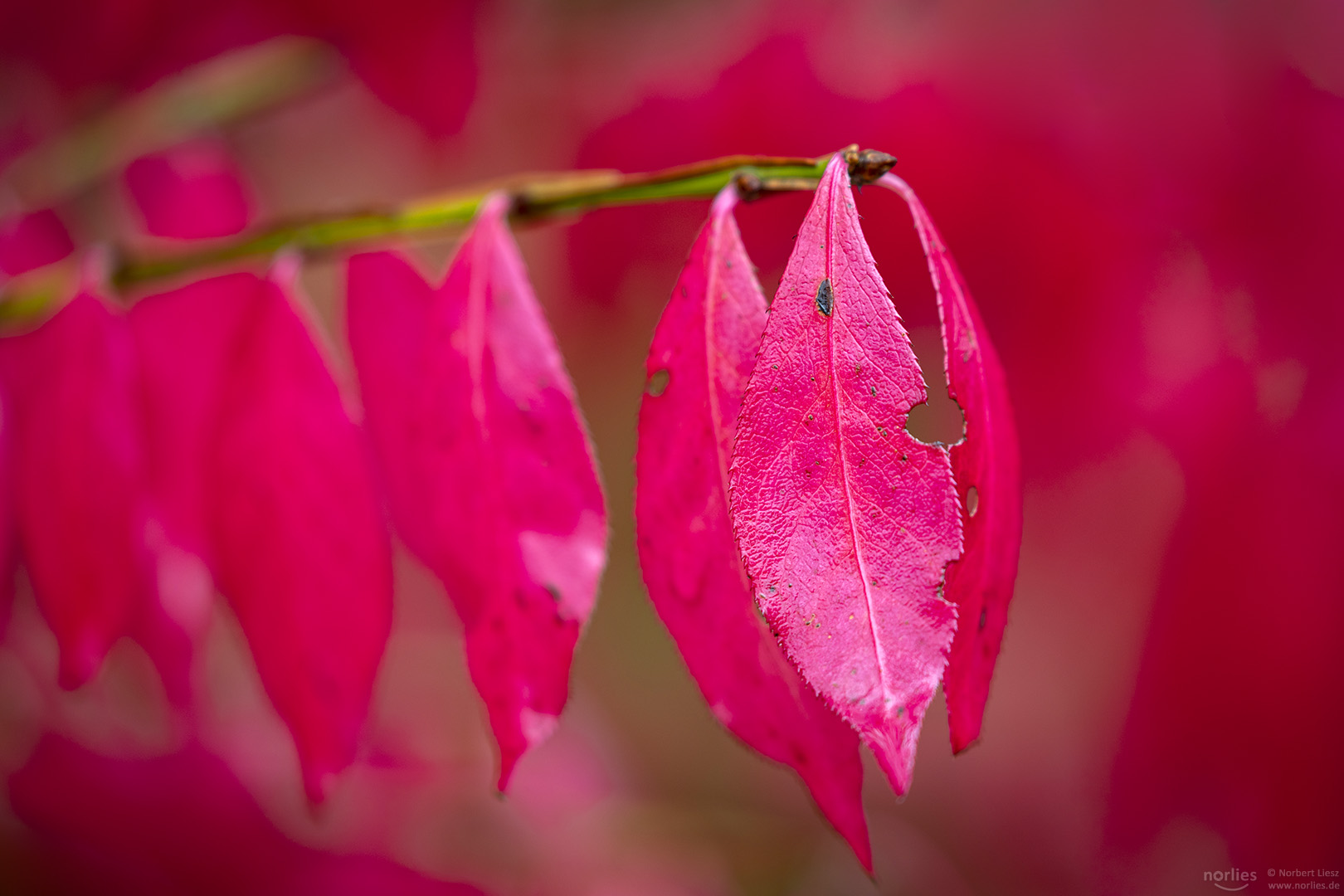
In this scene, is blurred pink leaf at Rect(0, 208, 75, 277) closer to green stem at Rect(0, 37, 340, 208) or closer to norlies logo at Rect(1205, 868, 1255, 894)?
green stem at Rect(0, 37, 340, 208)

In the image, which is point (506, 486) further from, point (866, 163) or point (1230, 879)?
point (1230, 879)

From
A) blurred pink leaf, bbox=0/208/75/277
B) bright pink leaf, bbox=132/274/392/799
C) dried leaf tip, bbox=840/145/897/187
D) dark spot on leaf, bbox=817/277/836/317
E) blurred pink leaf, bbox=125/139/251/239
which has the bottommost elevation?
bright pink leaf, bbox=132/274/392/799

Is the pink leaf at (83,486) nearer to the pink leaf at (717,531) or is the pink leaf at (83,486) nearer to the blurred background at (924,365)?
the blurred background at (924,365)

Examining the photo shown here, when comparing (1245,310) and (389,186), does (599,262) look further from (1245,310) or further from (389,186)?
(1245,310)

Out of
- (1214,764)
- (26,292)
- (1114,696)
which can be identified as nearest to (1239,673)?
(1214,764)

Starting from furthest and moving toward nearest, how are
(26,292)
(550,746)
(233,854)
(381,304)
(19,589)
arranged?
1. (550,746)
2. (19,589)
3. (233,854)
4. (26,292)
5. (381,304)

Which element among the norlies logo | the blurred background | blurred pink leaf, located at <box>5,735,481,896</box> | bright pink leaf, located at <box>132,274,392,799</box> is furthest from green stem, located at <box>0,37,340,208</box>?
the norlies logo

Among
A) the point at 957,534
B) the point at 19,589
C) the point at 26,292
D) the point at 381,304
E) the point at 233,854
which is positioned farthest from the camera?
the point at 19,589
